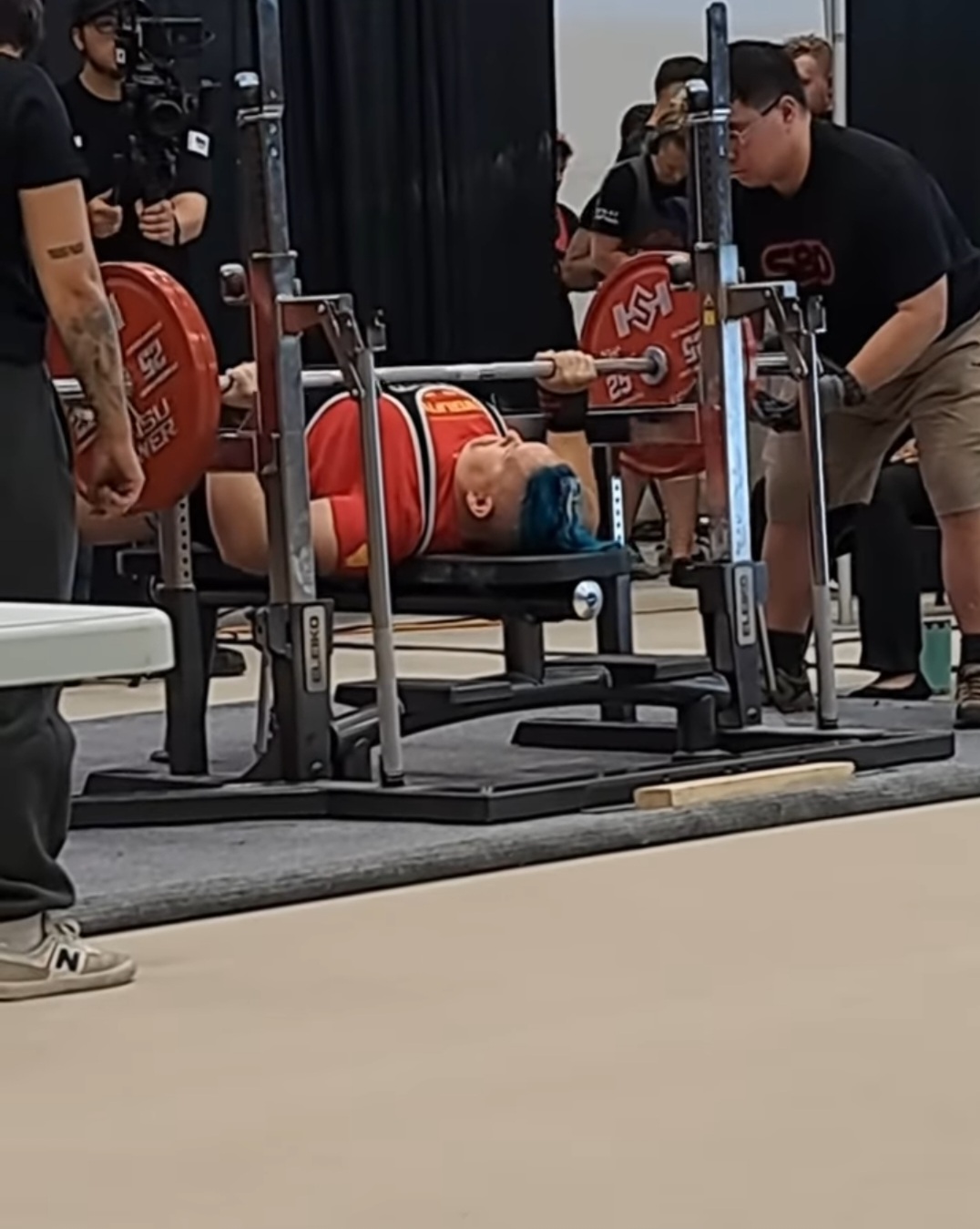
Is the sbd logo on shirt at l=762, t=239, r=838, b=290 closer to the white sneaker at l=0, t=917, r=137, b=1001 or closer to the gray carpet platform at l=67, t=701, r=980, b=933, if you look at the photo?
Result: the gray carpet platform at l=67, t=701, r=980, b=933

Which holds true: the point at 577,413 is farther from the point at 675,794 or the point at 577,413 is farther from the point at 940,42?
the point at 940,42

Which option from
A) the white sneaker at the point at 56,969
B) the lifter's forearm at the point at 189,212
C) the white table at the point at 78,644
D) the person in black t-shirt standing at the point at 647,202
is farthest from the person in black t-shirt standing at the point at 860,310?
the white table at the point at 78,644

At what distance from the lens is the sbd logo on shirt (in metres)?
4.90

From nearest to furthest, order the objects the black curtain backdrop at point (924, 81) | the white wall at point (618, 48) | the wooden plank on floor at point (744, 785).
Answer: the wooden plank on floor at point (744, 785) < the black curtain backdrop at point (924, 81) < the white wall at point (618, 48)

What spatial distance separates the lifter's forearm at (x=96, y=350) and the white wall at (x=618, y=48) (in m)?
6.29

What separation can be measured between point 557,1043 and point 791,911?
706mm

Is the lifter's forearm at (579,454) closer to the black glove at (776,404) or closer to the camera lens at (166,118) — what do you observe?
the black glove at (776,404)

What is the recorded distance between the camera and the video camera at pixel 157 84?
14.1ft

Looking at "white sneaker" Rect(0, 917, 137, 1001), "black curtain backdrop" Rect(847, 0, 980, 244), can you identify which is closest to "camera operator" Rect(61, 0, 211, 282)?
"white sneaker" Rect(0, 917, 137, 1001)

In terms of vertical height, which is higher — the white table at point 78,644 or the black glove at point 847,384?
the white table at point 78,644

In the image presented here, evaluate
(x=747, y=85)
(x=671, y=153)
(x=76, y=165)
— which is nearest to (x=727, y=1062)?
(x=76, y=165)

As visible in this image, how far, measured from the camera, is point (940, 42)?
8.48 metres

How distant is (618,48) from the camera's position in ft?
30.8

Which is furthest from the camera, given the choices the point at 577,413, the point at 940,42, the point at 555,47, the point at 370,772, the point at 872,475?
the point at 555,47
